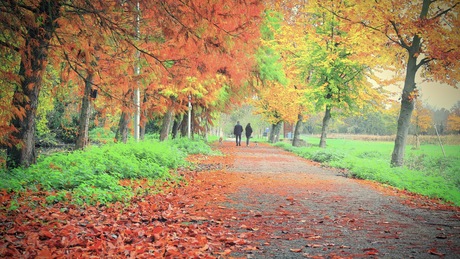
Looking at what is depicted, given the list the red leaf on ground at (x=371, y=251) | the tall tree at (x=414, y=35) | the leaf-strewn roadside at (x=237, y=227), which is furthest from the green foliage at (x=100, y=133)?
the red leaf on ground at (x=371, y=251)

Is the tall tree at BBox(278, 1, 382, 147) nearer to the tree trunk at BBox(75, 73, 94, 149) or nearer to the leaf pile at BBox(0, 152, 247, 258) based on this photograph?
the tree trunk at BBox(75, 73, 94, 149)

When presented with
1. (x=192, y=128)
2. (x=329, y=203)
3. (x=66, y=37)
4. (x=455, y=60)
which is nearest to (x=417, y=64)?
(x=455, y=60)

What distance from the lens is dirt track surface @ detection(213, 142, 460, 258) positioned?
4.43 m

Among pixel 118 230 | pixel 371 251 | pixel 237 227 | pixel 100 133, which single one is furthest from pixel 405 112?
pixel 100 133

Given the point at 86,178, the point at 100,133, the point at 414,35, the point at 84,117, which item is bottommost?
the point at 86,178

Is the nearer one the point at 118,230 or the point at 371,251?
the point at 371,251

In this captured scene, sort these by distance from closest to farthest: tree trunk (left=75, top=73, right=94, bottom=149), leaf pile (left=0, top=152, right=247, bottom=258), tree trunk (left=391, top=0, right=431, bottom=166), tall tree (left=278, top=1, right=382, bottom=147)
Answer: leaf pile (left=0, top=152, right=247, bottom=258), tree trunk (left=75, top=73, right=94, bottom=149), tree trunk (left=391, top=0, right=431, bottom=166), tall tree (left=278, top=1, right=382, bottom=147)

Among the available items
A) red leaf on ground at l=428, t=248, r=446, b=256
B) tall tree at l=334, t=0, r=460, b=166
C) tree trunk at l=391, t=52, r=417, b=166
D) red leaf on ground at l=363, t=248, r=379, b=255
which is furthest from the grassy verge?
tall tree at l=334, t=0, r=460, b=166

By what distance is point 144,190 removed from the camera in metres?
8.10

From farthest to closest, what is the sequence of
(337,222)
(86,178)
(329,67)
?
(329,67), (86,178), (337,222)

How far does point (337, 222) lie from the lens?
19.4 feet

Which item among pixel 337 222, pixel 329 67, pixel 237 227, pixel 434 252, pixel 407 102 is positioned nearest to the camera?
pixel 434 252

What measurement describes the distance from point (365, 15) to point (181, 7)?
9.77 meters

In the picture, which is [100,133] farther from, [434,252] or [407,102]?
[434,252]
